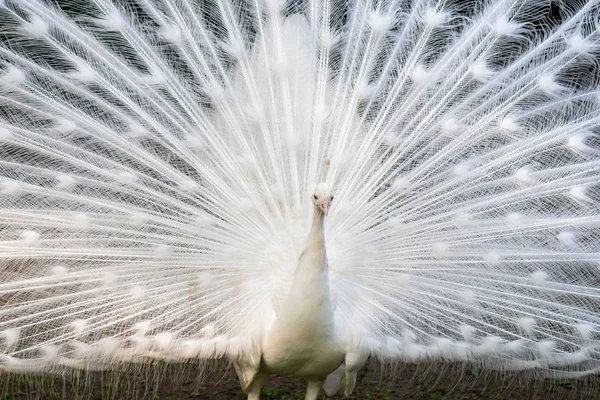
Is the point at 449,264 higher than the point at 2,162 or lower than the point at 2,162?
lower

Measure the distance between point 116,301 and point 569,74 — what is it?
254 cm

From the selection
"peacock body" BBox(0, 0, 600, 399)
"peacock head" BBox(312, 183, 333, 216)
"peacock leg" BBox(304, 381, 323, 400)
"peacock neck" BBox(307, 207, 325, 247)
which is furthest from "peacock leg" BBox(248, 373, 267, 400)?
"peacock head" BBox(312, 183, 333, 216)

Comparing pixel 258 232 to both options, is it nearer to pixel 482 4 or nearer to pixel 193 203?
pixel 193 203

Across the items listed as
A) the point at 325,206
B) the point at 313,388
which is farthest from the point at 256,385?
the point at 325,206

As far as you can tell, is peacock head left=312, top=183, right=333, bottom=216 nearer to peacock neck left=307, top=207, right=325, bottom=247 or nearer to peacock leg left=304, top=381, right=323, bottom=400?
peacock neck left=307, top=207, right=325, bottom=247

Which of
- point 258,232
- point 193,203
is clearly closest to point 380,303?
point 258,232

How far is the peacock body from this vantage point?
3.91 metres

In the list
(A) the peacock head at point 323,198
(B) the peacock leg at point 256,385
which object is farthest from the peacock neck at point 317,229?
(B) the peacock leg at point 256,385

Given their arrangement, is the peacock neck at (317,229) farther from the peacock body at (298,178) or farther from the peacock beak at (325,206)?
the peacock body at (298,178)

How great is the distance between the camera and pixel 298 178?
4191 mm

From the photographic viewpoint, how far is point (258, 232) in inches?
162

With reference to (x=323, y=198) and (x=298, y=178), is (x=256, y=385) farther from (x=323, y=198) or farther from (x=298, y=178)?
(x=323, y=198)

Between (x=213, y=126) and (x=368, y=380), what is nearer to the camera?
(x=213, y=126)

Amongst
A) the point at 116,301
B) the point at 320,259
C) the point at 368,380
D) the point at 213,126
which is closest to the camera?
the point at 320,259
